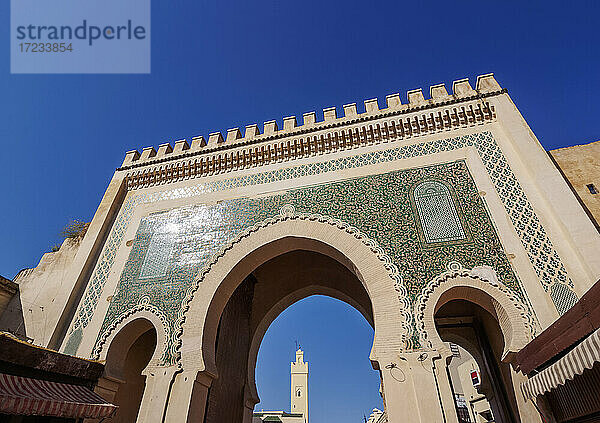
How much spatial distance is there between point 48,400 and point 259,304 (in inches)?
129

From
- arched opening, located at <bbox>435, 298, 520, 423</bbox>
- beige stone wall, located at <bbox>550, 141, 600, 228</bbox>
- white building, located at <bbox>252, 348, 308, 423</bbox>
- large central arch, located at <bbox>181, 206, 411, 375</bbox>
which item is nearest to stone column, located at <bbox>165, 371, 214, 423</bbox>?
large central arch, located at <bbox>181, 206, 411, 375</bbox>

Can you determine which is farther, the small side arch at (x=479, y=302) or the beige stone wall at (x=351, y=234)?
the beige stone wall at (x=351, y=234)

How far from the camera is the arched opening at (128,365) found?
4227mm

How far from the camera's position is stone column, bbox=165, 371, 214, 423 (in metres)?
3.62

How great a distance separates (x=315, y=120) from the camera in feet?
18.8

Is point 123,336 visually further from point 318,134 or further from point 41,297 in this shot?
point 318,134

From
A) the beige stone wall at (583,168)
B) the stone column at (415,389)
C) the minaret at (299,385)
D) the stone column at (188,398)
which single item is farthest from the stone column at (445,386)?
the minaret at (299,385)

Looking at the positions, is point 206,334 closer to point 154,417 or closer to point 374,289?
point 154,417

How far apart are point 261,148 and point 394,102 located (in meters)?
2.22

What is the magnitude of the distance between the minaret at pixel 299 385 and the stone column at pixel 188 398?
19.1m

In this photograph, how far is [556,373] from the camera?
2.48m

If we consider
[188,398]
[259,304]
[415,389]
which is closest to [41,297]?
[188,398]

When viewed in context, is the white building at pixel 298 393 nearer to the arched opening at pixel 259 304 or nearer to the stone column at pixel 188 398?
the arched opening at pixel 259 304

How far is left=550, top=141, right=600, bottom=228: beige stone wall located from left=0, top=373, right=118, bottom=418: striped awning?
6.28 meters
